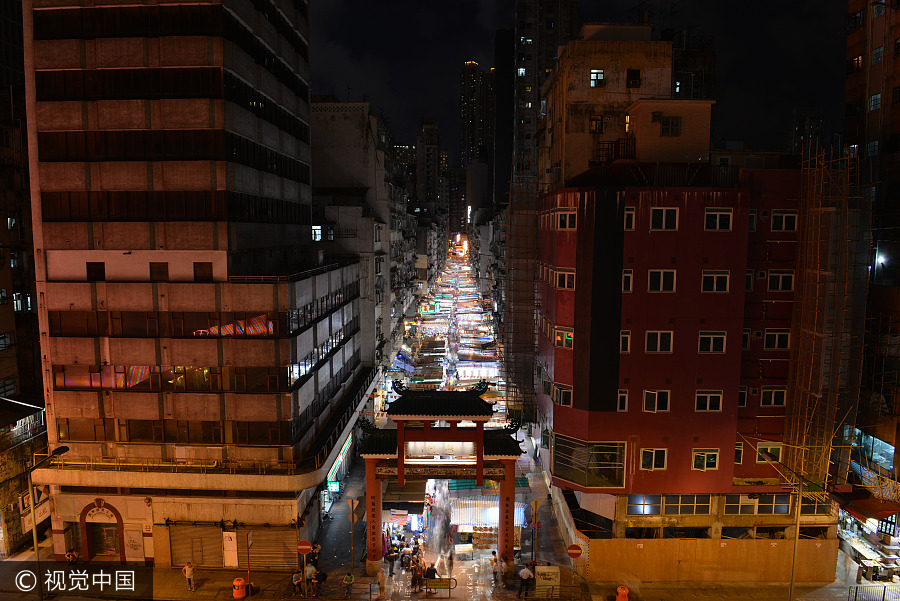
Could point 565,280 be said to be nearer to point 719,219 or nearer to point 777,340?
point 719,219

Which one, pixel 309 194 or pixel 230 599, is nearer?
pixel 230 599

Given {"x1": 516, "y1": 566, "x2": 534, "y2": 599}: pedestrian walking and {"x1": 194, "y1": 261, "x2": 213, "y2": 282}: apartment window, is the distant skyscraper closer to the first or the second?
{"x1": 194, "y1": 261, "x2": 213, "y2": 282}: apartment window

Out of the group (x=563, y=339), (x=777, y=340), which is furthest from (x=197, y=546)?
(x=777, y=340)

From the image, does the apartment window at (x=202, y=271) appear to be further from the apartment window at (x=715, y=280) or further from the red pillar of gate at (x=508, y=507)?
the apartment window at (x=715, y=280)

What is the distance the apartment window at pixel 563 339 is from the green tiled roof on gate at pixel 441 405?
489 centimetres

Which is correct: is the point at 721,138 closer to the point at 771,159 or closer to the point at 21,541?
the point at 771,159

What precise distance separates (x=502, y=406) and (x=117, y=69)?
139 ft

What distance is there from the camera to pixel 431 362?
67.5m

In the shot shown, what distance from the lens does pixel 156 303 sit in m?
27.9

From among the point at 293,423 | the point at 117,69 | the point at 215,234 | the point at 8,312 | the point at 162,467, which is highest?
the point at 117,69

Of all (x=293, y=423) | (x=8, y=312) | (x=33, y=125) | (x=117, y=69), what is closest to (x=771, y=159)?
(x=293, y=423)

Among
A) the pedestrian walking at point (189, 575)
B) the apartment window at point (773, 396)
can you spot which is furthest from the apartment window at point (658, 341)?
the pedestrian walking at point (189, 575)

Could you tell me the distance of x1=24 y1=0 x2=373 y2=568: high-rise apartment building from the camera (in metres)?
27.5

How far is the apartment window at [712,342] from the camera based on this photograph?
2747 centimetres
